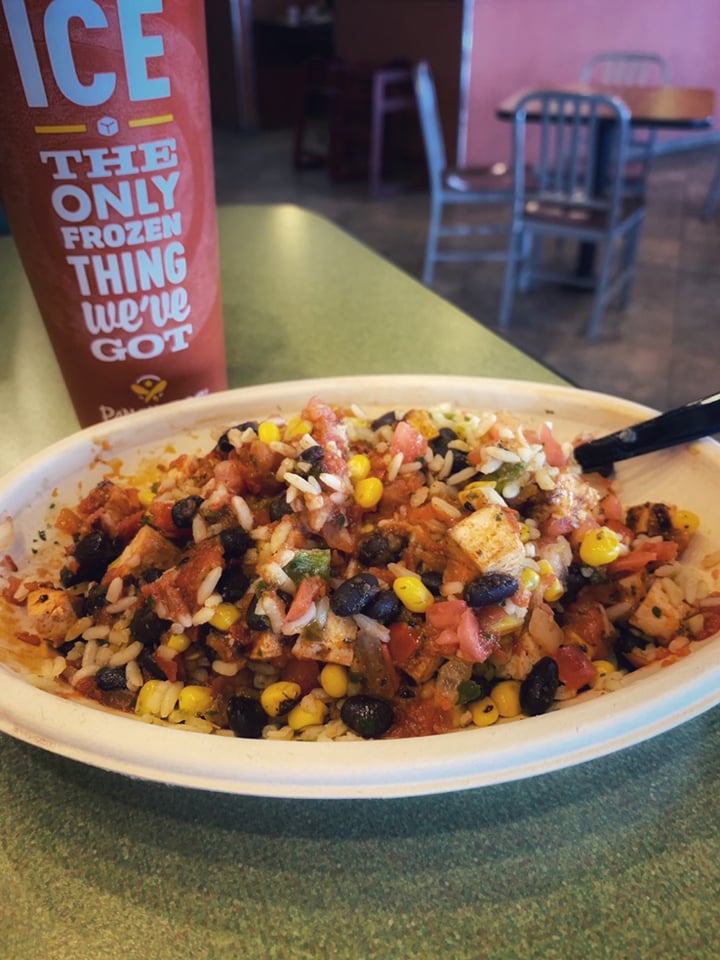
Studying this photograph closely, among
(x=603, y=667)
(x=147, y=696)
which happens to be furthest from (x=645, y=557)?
(x=147, y=696)

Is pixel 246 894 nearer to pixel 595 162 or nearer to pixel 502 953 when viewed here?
pixel 502 953

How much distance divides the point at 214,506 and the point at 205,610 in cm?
14

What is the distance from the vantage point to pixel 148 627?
84 cm

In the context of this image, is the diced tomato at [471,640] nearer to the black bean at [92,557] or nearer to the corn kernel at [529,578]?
the corn kernel at [529,578]

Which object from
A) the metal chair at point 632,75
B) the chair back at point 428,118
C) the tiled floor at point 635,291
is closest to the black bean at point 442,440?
the tiled floor at point 635,291

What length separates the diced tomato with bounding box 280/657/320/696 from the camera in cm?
83

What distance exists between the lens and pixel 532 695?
758mm

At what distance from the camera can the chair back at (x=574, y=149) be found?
12.0 ft

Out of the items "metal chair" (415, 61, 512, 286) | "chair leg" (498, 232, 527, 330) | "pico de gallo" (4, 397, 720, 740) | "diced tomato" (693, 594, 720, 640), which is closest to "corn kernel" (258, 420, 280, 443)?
"pico de gallo" (4, 397, 720, 740)

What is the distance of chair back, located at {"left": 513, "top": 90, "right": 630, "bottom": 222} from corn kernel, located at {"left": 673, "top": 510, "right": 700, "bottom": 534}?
10.1 ft

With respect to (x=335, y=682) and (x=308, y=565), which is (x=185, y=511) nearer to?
(x=308, y=565)

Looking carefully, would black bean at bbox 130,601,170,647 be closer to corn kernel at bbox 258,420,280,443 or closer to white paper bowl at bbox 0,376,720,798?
white paper bowl at bbox 0,376,720,798

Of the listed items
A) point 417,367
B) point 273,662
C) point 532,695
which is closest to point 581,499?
point 532,695

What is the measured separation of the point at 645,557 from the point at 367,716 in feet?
1.30
